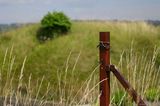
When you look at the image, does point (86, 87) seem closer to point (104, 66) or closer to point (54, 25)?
point (104, 66)

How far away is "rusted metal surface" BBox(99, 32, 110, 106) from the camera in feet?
10.6

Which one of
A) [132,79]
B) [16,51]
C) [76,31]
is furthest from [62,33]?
[132,79]

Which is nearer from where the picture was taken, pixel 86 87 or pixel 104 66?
pixel 104 66

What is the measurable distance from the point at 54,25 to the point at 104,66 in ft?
47.0

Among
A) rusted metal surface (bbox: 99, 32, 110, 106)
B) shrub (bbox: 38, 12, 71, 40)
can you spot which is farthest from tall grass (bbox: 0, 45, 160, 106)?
shrub (bbox: 38, 12, 71, 40)

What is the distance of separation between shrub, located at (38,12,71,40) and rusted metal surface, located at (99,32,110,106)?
46.3ft

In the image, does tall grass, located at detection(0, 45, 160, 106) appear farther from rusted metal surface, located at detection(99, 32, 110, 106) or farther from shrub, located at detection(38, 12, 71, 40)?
shrub, located at detection(38, 12, 71, 40)

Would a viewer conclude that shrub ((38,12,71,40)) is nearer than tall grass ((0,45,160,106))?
No

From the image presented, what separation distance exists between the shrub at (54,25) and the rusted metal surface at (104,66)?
1413cm

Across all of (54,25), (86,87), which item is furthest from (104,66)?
(54,25)

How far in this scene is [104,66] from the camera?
3252mm

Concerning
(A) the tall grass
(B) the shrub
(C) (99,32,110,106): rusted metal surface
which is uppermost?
(C) (99,32,110,106): rusted metal surface

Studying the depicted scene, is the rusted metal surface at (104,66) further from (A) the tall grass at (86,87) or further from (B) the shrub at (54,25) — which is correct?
(B) the shrub at (54,25)

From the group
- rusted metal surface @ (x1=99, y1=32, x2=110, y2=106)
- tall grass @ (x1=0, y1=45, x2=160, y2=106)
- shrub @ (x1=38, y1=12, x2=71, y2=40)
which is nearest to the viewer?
rusted metal surface @ (x1=99, y1=32, x2=110, y2=106)
